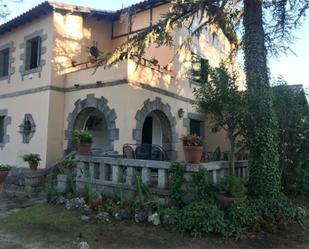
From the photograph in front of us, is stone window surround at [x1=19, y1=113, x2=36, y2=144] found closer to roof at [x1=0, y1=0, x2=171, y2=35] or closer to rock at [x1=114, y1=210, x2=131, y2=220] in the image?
roof at [x1=0, y1=0, x2=171, y2=35]

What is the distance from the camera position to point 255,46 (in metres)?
7.69

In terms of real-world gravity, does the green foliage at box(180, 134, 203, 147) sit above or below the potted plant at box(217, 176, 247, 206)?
above

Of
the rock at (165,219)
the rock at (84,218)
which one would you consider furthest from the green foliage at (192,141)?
the rock at (84,218)

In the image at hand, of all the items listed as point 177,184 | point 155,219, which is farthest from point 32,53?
point 155,219

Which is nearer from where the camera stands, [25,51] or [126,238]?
[126,238]

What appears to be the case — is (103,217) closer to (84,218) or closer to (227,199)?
(84,218)

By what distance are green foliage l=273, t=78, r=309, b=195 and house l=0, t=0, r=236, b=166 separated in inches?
139

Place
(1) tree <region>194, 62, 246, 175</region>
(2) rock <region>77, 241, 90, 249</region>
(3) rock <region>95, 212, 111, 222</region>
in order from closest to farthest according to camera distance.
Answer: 1. (2) rock <region>77, 241, 90, 249</region>
2. (3) rock <region>95, 212, 111, 222</region>
3. (1) tree <region>194, 62, 246, 175</region>

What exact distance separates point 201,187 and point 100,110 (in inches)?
227

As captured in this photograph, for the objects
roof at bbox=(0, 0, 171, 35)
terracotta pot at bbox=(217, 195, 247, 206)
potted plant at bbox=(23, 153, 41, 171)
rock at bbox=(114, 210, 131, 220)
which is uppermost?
roof at bbox=(0, 0, 171, 35)

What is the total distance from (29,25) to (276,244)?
12.2 meters

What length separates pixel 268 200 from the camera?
7016mm

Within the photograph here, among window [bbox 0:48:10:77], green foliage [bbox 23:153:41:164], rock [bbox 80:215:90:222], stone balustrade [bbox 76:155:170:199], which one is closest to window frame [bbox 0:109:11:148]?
window [bbox 0:48:10:77]

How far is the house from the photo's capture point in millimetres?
11414
